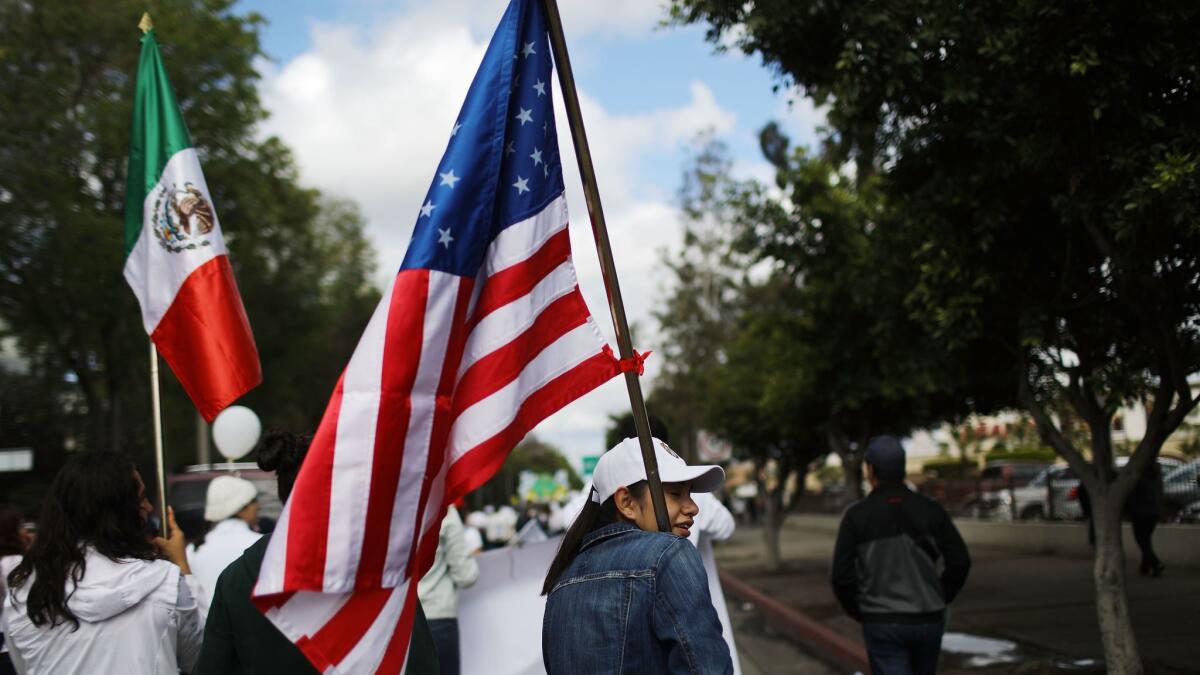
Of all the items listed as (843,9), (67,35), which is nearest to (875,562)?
(843,9)

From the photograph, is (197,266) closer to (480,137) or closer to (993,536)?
(480,137)

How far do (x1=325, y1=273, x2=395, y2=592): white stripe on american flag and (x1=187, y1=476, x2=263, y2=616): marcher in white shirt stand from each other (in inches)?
94.3

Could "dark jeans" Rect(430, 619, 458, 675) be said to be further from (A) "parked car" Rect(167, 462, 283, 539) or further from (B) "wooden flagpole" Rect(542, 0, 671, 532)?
(B) "wooden flagpole" Rect(542, 0, 671, 532)

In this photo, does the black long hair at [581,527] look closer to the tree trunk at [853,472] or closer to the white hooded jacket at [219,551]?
the white hooded jacket at [219,551]

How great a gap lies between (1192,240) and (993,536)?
1666cm

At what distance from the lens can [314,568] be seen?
271 centimetres

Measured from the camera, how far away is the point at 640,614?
2789mm

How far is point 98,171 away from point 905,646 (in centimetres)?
1817

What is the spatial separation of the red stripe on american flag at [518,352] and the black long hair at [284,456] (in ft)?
2.48

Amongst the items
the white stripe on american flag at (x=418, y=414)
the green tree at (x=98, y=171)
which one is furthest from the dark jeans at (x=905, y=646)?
the green tree at (x=98, y=171)

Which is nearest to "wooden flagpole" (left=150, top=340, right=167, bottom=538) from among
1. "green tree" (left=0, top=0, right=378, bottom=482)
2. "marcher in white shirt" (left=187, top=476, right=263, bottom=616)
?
"marcher in white shirt" (left=187, top=476, right=263, bottom=616)

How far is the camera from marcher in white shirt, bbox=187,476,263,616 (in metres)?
5.08

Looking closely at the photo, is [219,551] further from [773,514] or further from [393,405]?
[773,514]

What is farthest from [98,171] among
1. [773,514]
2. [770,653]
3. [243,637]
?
[243,637]
